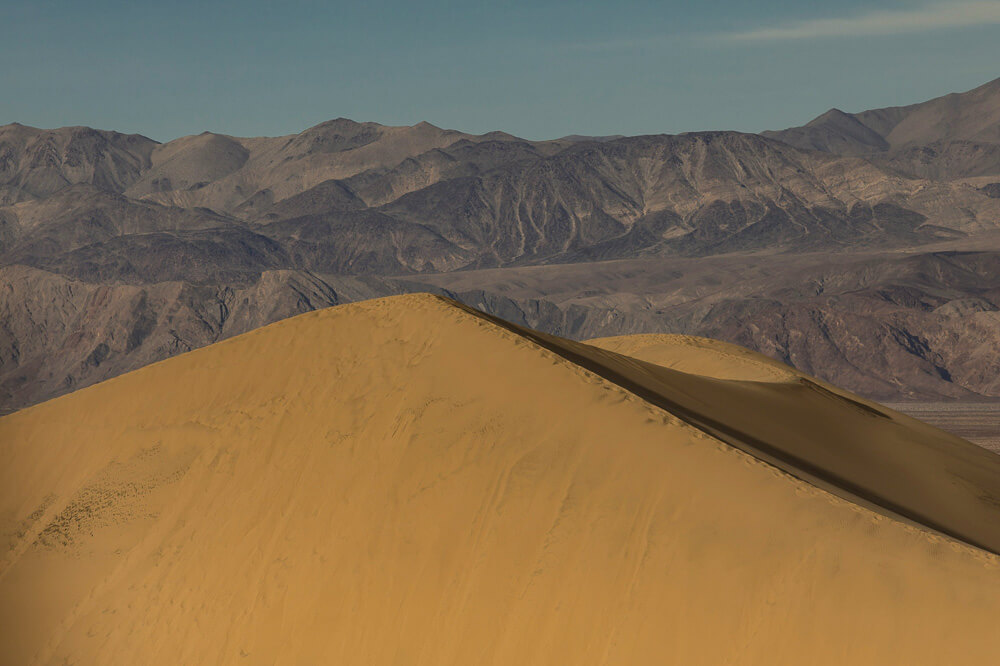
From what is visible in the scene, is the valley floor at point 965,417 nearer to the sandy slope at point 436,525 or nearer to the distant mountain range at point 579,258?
the distant mountain range at point 579,258

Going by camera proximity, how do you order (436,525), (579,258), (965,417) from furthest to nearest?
1. (579,258)
2. (965,417)
3. (436,525)

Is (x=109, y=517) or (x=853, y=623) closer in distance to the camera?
(x=853, y=623)

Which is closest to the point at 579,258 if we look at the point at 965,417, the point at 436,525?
the point at 965,417

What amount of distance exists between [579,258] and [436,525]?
144 m

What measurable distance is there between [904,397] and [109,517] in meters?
67.3

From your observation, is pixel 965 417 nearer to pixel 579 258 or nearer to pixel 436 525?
pixel 436 525

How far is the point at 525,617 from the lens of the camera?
1273 centimetres

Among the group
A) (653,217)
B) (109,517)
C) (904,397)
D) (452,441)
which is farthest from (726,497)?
(653,217)

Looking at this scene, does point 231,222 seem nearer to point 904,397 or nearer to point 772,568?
point 904,397

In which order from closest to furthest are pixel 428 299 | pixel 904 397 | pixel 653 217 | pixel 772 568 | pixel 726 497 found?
pixel 772 568 < pixel 726 497 < pixel 428 299 < pixel 904 397 < pixel 653 217

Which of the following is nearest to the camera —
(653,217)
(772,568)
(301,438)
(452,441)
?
(772,568)

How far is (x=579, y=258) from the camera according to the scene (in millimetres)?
156625

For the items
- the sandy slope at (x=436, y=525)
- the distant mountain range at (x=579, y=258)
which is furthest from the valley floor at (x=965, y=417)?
the sandy slope at (x=436, y=525)

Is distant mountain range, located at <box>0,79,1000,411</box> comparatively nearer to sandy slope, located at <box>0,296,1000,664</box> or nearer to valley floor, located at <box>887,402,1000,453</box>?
valley floor, located at <box>887,402,1000,453</box>
